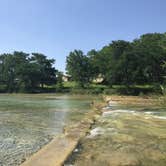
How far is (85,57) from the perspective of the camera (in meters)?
79.6

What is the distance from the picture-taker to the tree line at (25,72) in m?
78.1

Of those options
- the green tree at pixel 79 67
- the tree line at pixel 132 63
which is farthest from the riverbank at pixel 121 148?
the green tree at pixel 79 67

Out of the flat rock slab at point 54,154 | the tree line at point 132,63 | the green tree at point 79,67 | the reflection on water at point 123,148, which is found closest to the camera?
the flat rock slab at point 54,154

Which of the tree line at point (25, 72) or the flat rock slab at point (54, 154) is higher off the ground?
the tree line at point (25, 72)

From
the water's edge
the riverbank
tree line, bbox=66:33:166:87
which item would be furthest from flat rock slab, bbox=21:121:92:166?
tree line, bbox=66:33:166:87

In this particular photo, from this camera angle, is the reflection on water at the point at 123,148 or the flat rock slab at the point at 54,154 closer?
the flat rock slab at the point at 54,154

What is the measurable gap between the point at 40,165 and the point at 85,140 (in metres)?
3.46

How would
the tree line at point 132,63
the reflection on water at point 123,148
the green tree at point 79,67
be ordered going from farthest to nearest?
the green tree at point 79,67, the tree line at point 132,63, the reflection on water at point 123,148

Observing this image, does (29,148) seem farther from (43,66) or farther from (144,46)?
(43,66)

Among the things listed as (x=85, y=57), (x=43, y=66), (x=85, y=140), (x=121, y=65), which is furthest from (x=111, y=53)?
(x=85, y=140)

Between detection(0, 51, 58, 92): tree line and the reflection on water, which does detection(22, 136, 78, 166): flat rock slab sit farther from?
detection(0, 51, 58, 92): tree line

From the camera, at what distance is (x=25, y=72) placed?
7919cm

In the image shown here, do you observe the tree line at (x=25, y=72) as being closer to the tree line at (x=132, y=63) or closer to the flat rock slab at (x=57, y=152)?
the tree line at (x=132, y=63)

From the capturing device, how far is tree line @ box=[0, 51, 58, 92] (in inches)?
3073
